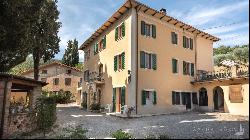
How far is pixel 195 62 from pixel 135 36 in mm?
9117

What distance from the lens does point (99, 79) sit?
24.8m

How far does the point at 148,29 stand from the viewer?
21328mm

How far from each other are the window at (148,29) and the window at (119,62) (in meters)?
2.57

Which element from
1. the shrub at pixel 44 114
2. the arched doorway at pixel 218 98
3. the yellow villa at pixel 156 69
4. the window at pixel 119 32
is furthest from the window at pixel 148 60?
the shrub at pixel 44 114

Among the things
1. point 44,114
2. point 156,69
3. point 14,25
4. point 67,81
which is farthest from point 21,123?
point 67,81

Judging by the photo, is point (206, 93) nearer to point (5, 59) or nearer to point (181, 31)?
point (181, 31)

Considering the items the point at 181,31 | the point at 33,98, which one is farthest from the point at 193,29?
the point at 33,98

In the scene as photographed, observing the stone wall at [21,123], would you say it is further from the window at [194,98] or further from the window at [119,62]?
the window at [194,98]

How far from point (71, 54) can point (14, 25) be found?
39593mm

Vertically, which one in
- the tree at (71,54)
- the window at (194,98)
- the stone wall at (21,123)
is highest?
the tree at (71,54)

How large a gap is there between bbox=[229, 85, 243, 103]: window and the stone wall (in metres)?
15.7

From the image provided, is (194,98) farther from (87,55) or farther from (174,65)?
(87,55)

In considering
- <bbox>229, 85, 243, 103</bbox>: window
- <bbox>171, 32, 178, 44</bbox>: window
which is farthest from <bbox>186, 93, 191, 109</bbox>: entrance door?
<bbox>171, 32, 178, 44</bbox>: window

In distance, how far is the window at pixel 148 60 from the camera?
20.3 meters
